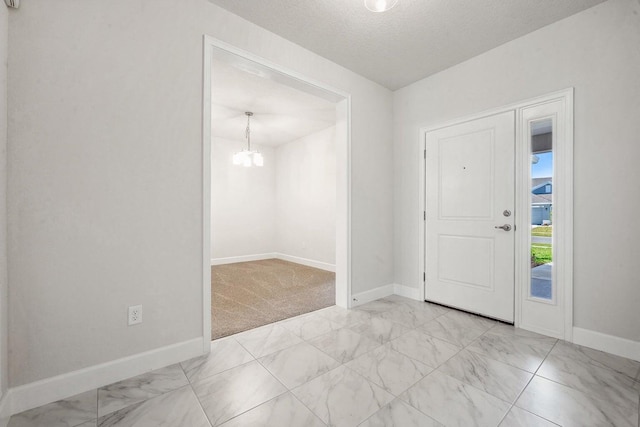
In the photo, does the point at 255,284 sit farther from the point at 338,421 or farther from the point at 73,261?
the point at 338,421

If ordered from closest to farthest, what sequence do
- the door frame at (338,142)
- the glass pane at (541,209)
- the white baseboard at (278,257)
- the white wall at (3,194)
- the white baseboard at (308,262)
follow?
1. the white wall at (3,194)
2. the door frame at (338,142)
3. the glass pane at (541,209)
4. the white baseboard at (308,262)
5. the white baseboard at (278,257)

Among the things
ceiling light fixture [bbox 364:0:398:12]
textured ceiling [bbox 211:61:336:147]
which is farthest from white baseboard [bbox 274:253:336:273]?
ceiling light fixture [bbox 364:0:398:12]

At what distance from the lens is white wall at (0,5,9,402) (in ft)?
4.65

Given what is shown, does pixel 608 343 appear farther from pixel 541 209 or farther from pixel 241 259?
pixel 241 259

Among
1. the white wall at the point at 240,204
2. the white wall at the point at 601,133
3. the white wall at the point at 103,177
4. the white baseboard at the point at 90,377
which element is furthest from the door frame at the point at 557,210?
the white wall at the point at 240,204

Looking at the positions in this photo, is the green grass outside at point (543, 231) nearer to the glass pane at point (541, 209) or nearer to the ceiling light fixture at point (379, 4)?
the glass pane at point (541, 209)

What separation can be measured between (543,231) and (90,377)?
12.0 feet

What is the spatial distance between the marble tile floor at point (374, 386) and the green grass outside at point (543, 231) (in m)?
0.90

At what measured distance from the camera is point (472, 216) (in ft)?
9.78

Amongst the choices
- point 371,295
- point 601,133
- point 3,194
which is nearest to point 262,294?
point 371,295

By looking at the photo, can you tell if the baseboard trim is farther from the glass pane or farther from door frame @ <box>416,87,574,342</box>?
the glass pane

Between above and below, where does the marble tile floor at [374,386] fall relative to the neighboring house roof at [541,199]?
below

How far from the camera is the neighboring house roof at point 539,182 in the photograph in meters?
2.46

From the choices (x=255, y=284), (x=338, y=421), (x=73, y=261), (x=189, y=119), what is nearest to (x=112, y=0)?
(x=189, y=119)
